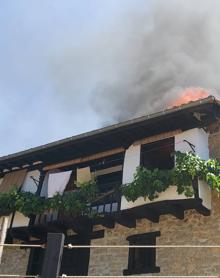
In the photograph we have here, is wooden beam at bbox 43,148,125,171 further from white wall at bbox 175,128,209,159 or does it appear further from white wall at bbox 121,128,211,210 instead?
white wall at bbox 175,128,209,159

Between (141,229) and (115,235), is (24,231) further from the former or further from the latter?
(141,229)

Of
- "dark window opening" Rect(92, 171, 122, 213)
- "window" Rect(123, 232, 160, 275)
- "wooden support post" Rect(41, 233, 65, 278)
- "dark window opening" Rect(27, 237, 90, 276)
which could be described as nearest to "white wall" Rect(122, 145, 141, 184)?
"dark window opening" Rect(92, 171, 122, 213)

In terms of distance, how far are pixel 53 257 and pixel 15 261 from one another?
1062 cm

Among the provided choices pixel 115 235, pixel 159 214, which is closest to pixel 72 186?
pixel 115 235

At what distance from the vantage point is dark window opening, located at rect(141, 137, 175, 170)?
13555 mm

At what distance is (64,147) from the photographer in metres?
15.3

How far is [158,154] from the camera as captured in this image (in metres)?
14.0

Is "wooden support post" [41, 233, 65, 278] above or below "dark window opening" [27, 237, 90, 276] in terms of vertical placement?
below

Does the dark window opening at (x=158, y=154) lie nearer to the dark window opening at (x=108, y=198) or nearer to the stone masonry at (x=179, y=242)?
the dark window opening at (x=108, y=198)

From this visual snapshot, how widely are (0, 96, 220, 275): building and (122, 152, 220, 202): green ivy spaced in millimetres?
252

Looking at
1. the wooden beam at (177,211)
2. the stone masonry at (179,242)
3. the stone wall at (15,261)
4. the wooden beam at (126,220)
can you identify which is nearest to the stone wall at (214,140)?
the stone masonry at (179,242)

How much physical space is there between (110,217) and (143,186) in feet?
5.22

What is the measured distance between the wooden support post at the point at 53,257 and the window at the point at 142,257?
7338mm

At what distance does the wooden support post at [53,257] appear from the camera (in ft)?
15.6
